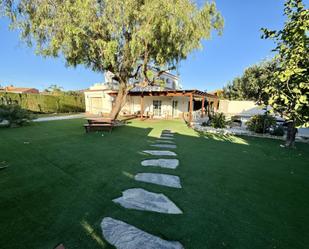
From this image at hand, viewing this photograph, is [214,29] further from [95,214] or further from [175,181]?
[95,214]

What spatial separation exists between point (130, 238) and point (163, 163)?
2769 millimetres

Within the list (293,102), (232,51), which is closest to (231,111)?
(232,51)

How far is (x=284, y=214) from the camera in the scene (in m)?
2.68

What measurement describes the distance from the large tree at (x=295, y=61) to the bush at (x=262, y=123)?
8.82 meters

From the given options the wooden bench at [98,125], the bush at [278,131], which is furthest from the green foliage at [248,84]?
the wooden bench at [98,125]

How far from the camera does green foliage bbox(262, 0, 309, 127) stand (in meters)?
1.89

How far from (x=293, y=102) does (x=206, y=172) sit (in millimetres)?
2702

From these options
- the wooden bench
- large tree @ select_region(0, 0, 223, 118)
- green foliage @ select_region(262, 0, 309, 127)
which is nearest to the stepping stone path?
green foliage @ select_region(262, 0, 309, 127)

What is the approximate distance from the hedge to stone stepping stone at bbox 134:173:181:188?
18719mm

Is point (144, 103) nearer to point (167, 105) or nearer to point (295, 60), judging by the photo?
point (167, 105)

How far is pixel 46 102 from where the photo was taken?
19.5m

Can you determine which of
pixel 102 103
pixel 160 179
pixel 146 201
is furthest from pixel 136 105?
pixel 146 201

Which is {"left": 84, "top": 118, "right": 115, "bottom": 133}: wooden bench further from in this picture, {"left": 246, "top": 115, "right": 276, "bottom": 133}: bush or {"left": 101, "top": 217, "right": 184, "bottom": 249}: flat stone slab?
{"left": 246, "top": 115, "right": 276, "bottom": 133}: bush

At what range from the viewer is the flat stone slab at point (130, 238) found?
6.55 ft
